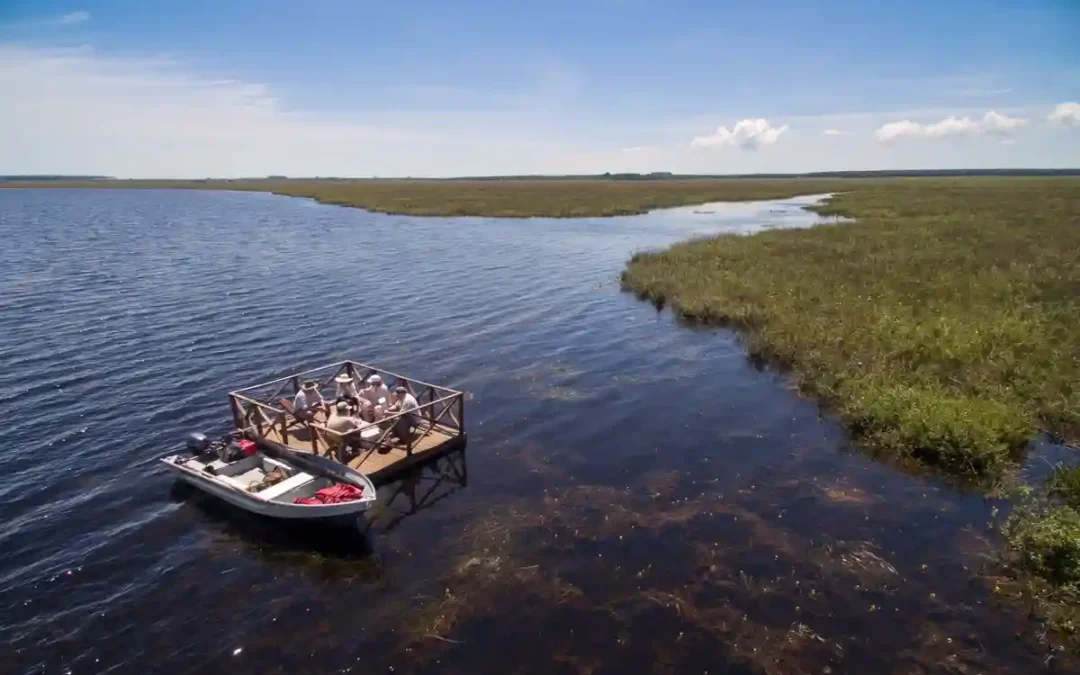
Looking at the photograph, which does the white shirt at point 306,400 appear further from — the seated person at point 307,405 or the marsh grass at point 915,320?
the marsh grass at point 915,320

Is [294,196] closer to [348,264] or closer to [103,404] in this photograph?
[348,264]

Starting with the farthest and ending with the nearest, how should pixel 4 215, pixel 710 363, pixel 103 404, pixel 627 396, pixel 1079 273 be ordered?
pixel 4 215, pixel 1079 273, pixel 710 363, pixel 627 396, pixel 103 404

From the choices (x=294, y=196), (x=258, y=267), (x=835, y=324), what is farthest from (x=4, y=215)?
(x=835, y=324)

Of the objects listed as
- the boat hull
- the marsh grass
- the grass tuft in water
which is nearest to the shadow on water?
the boat hull

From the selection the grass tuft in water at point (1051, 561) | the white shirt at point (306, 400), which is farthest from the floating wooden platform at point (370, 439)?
the grass tuft in water at point (1051, 561)

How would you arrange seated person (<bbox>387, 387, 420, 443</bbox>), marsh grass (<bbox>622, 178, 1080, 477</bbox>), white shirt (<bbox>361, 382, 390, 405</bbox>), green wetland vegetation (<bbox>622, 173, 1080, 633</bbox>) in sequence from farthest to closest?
1. white shirt (<bbox>361, 382, 390, 405</bbox>)
2. marsh grass (<bbox>622, 178, 1080, 477</bbox>)
3. seated person (<bbox>387, 387, 420, 443</bbox>)
4. green wetland vegetation (<bbox>622, 173, 1080, 633</bbox>)

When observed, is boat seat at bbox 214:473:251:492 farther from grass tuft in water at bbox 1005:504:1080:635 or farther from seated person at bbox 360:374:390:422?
grass tuft in water at bbox 1005:504:1080:635

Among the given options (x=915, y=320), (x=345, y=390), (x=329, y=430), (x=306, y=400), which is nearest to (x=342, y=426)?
(x=329, y=430)
